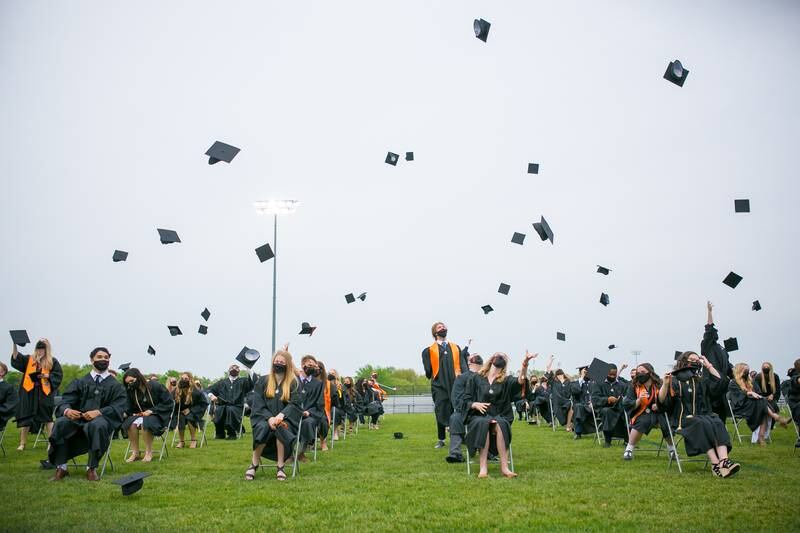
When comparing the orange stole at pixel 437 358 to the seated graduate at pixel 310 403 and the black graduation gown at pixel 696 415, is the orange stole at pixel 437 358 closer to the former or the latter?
the seated graduate at pixel 310 403

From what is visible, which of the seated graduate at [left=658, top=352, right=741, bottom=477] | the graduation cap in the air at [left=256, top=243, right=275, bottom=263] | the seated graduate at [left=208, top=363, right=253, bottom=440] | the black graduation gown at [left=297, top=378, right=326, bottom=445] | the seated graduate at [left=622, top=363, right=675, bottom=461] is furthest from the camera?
the seated graduate at [left=208, top=363, right=253, bottom=440]

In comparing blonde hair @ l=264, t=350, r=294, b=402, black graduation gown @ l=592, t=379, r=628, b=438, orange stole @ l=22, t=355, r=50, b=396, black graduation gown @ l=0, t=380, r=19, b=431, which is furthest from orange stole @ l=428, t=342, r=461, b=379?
black graduation gown @ l=0, t=380, r=19, b=431

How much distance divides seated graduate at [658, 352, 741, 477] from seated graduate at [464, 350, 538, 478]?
2089 millimetres

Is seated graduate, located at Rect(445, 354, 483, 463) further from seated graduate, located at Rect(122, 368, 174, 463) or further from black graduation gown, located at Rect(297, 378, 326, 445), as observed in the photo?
seated graduate, located at Rect(122, 368, 174, 463)

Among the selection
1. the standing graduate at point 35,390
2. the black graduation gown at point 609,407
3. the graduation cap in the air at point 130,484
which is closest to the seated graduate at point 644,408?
the black graduation gown at point 609,407

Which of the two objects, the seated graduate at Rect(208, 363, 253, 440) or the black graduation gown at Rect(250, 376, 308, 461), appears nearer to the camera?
the black graduation gown at Rect(250, 376, 308, 461)

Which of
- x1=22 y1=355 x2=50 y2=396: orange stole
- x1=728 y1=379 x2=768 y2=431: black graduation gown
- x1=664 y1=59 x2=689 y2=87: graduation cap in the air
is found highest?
x1=664 y1=59 x2=689 y2=87: graduation cap in the air

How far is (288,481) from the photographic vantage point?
27.9ft

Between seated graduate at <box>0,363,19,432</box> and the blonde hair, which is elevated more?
the blonde hair

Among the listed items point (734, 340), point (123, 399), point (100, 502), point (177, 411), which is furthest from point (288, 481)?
point (734, 340)

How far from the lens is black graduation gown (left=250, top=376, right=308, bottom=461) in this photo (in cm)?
904

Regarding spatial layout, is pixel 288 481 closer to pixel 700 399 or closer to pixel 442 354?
pixel 442 354

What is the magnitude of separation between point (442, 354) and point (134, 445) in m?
5.39

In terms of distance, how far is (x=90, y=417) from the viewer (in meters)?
9.09
